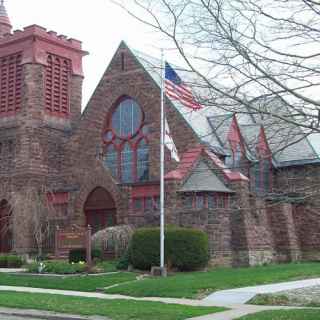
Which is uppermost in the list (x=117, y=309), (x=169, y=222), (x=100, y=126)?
(x=100, y=126)

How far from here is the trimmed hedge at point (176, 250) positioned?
1031 inches

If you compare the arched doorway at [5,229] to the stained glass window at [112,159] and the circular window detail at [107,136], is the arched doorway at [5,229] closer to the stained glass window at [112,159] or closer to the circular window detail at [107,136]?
the stained glass window at [112,159]

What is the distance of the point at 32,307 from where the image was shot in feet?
53.5

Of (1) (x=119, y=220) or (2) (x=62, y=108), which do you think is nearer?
(1) (x=119, y=220)

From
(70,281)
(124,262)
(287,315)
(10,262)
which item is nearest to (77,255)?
(124,262)

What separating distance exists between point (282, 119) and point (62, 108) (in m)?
30.4

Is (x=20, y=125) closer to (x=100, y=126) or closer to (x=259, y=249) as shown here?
(x=100, y=126)

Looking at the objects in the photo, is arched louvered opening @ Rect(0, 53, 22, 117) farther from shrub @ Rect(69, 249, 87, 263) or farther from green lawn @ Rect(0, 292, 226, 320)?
green lawn @ Rect(0, 292, 226, 320)

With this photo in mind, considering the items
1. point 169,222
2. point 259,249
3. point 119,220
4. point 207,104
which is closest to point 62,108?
point 119,220

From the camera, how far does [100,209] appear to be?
34000mm

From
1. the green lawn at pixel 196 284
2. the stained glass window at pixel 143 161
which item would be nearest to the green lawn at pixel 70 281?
the green lawn at pixel 196 284

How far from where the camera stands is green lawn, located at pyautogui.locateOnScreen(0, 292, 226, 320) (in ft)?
46.8

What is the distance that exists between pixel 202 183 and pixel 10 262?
32.5 feet

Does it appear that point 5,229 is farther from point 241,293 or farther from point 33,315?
point 33,315
